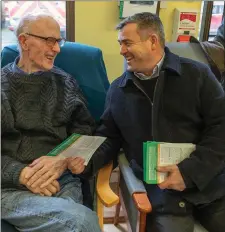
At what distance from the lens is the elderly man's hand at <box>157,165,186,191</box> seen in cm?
143

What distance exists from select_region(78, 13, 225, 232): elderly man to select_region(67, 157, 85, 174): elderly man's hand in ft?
0.23

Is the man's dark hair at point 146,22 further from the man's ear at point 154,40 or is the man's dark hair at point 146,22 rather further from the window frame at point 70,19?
the window frame at point 70,19

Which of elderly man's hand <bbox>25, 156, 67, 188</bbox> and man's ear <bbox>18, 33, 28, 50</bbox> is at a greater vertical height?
man's ear <bbox>18, 33, 28, 50</bbox>

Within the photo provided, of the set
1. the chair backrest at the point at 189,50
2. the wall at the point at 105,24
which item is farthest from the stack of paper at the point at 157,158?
the wall at the point at 105,24

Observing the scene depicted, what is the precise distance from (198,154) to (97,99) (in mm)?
621

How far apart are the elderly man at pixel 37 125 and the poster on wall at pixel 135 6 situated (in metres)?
0.66

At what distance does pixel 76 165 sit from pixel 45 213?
282 mm

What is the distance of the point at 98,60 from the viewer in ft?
5.92

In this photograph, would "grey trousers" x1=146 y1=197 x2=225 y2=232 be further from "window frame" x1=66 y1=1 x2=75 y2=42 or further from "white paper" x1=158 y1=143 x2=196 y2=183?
"window frame" x1=66 y1=1 x2=75 y2=42

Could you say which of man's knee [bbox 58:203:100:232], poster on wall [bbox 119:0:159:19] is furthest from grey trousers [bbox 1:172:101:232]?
poster on wall [bbox 119:0:159:19]

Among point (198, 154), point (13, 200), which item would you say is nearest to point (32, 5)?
point (13, 200)

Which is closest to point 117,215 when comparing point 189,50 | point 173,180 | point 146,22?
point 173,180

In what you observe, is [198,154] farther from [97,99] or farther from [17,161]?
[17,161]

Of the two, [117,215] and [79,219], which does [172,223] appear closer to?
[79,219]
